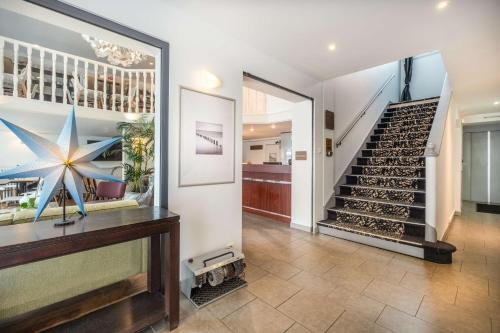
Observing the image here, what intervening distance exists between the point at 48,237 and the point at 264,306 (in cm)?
163

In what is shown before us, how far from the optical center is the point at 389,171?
4246 millimetres

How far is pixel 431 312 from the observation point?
183 centimetres

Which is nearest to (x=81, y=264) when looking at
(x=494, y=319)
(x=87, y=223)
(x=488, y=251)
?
(x=87, y=223)

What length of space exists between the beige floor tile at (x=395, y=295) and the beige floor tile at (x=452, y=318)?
0.06m

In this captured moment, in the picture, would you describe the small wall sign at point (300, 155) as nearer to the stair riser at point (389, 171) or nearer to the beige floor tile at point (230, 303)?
the stair riser at point (389, 171)

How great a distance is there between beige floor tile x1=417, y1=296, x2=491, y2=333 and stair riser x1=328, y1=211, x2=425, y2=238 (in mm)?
1297

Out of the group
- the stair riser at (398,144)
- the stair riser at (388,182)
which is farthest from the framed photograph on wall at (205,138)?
the stair riser at (398,144)

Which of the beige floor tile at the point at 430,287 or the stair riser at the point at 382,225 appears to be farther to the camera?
the stair riser at the point at 382,225

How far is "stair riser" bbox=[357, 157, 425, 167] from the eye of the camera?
414 centimetres

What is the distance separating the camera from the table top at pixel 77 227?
1152 millimetres

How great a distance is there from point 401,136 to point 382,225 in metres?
2.61

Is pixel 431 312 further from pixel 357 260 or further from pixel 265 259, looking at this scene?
pixel 265 259

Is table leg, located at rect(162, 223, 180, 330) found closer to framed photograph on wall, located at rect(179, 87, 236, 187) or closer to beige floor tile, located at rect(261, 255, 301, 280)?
framed photograph on wall, located at rect(179, 87, 236, 187)

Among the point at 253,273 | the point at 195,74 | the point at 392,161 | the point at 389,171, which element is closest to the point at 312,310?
the point at 253,273
